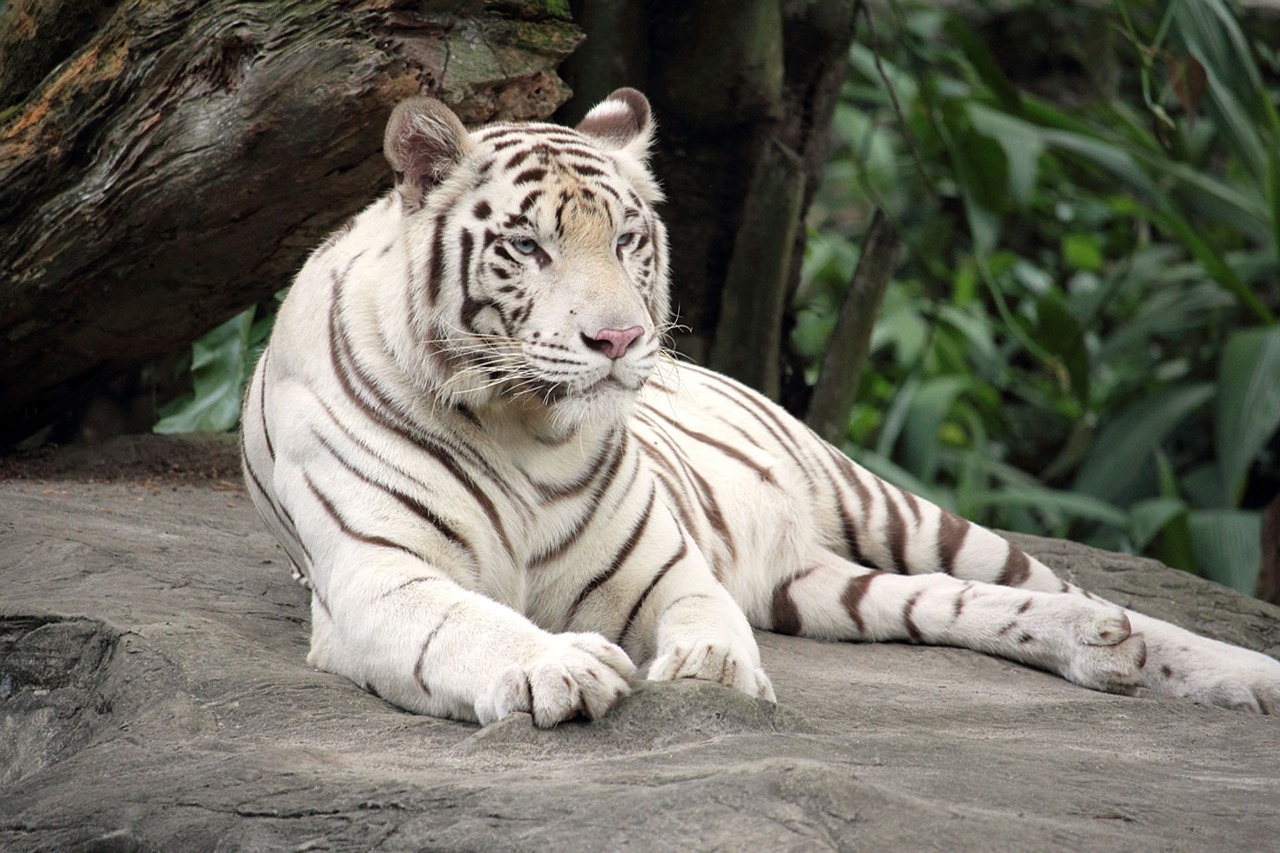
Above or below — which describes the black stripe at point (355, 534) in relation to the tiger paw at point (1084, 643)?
above

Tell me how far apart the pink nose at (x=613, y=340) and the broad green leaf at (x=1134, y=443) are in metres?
5.02

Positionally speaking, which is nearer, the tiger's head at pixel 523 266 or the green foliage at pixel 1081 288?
the tiger's head at pixel 523 266

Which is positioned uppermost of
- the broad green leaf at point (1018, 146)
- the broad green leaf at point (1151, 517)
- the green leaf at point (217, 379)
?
the broad green leaf at point (1018, 146)

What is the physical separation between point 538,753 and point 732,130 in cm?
308

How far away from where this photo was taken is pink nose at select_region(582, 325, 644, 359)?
234 centimetres

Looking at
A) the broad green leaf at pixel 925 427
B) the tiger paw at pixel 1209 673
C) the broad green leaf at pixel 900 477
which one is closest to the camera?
the tiger paw at pixel 1209 673

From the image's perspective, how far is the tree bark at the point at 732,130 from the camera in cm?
434

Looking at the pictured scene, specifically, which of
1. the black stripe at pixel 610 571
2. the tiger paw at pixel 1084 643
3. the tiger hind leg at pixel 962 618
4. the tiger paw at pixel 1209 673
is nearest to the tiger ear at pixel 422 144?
the black stripe at pixel 610 571

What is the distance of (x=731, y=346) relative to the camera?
190 inches

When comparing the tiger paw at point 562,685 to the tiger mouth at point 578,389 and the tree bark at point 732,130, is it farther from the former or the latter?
the tree bark at point 732,130

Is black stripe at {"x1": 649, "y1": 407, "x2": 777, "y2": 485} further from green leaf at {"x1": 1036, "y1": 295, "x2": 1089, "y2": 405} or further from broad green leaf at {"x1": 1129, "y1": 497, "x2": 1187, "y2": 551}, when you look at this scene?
broad green leaf at {"x1": 1129, "y1": 497, "x2": 1187, "y2": 551}

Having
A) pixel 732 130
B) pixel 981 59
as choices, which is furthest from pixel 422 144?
pixel 981 59

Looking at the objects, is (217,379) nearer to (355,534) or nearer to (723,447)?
(723,447)

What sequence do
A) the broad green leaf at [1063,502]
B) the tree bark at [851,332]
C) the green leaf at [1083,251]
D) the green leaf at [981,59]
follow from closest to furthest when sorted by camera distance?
the tree bark at [851,332], the green leaf at [981,59], the broad green leaf at [1063,502], the green leaf at [1083,251]
